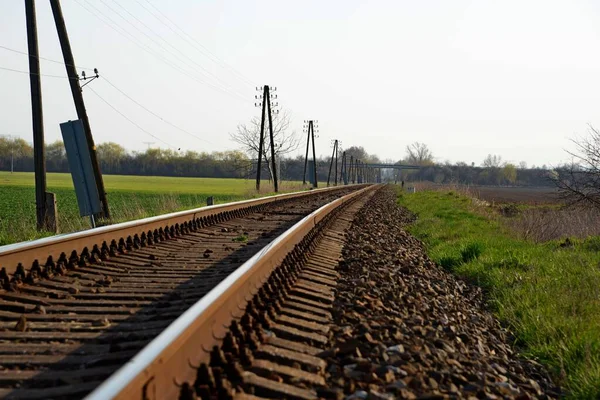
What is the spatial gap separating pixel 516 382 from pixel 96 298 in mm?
2876

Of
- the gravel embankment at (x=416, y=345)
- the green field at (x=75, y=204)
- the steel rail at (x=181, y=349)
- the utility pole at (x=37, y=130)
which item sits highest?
the utility pole at (x=37, y=130)

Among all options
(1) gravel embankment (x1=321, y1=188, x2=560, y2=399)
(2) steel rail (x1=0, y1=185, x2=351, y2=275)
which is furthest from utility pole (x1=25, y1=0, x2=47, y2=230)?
(1) gravel embankment (x1=321, y1=188, x2=560, y2=399)

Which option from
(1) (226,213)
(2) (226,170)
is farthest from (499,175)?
(1) (226,213)

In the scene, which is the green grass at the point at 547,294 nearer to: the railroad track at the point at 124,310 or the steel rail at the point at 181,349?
the railroad track at the point at 124,310

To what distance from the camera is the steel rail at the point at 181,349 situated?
6.81ft

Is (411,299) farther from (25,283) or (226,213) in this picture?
(226,213)

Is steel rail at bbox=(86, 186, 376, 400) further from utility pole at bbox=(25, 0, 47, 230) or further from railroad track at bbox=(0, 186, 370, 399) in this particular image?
utility pole at bbox=(25, 0, 47, 230)

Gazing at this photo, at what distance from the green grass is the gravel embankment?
0.19m

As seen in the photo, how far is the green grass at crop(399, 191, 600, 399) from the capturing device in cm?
435

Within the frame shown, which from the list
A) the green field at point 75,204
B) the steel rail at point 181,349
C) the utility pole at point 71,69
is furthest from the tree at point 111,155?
the steel rail at point 181,349

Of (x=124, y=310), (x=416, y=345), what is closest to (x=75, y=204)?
(x=124, y=310)

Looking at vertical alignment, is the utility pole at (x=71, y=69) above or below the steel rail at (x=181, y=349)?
above

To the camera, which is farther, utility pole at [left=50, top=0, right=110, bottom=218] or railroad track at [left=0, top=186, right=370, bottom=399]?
utility pole at [left=50, top=0, right=110, bottom=218]

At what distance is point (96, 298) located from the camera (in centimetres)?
451
